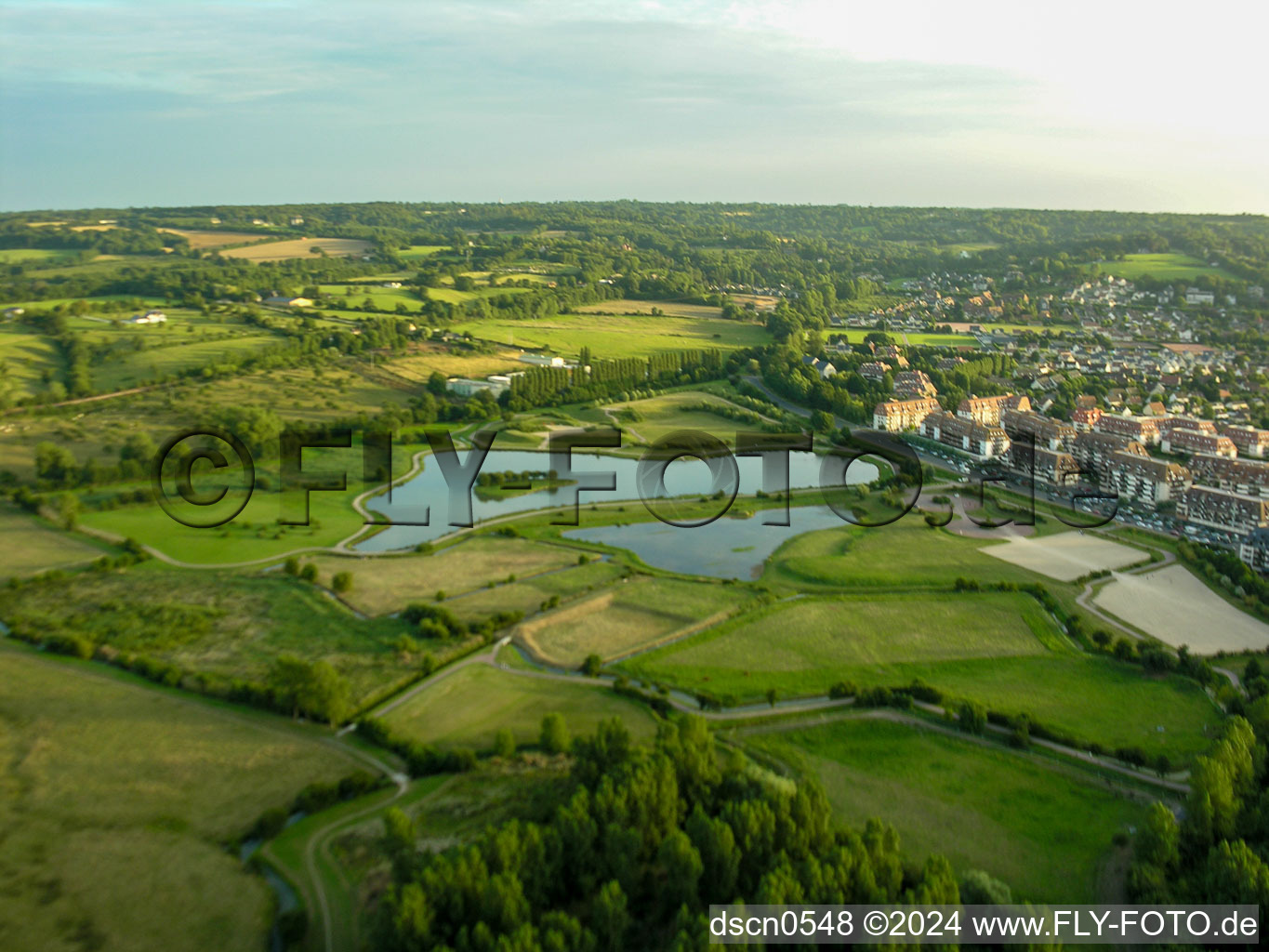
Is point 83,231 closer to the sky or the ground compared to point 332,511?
closer to the sky

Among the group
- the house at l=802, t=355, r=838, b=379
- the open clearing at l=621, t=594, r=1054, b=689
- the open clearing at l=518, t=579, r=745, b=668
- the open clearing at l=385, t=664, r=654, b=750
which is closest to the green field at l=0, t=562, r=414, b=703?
the open clearing at l=385, t=664, r=654, b=750

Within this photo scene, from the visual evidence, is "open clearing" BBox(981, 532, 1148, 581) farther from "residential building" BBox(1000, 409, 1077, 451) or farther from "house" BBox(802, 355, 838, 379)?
"house" BBox(802, 355, 838, 379)

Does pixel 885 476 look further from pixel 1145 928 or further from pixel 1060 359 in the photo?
pixel 1060 359

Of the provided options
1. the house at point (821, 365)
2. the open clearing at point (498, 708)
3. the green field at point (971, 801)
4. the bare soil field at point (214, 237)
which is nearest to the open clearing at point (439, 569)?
the open clearing at point (498, 708)

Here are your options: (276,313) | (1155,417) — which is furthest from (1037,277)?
(276,313)

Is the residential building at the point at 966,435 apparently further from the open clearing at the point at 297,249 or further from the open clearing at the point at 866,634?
the open clearing at the point at 297,249
